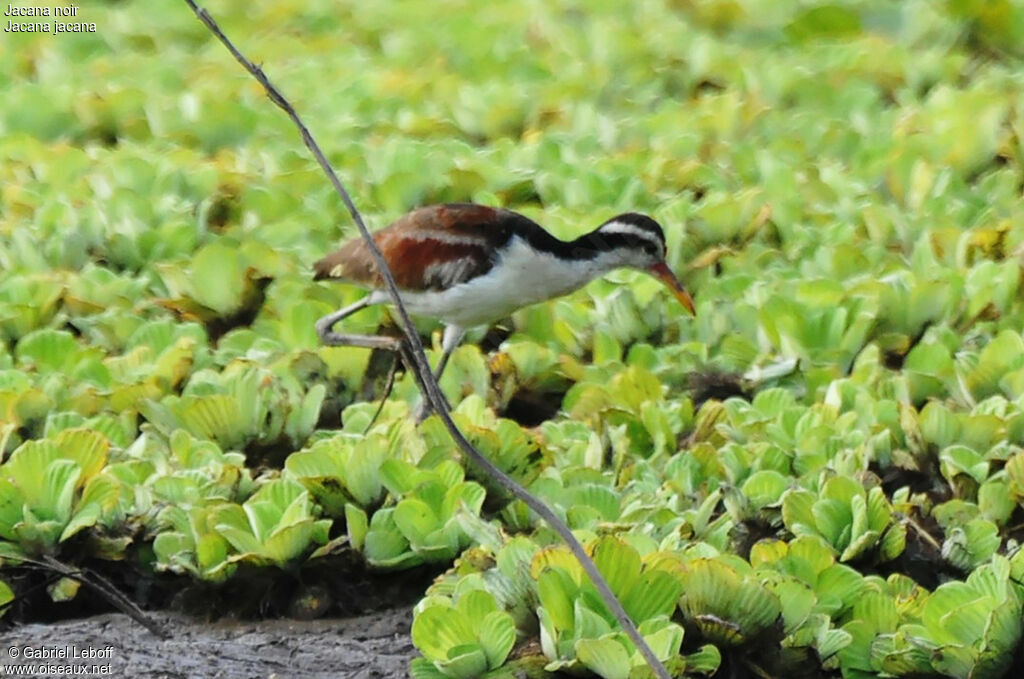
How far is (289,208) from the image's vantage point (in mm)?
5059

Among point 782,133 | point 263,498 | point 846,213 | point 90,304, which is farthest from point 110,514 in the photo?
point 782,133

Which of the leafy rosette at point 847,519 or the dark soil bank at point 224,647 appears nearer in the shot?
the dark soil bank at point 224,647

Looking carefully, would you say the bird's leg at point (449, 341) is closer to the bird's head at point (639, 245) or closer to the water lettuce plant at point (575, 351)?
the water lettuce plant at point (575, 351)

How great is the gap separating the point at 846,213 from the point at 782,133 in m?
0.87

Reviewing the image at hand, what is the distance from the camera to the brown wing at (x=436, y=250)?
4301 mm

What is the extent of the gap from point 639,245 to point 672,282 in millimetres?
124

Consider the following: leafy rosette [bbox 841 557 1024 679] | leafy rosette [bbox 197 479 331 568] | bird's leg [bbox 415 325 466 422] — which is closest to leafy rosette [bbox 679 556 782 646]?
leafy rosette [bbox 841 557 1024 679]

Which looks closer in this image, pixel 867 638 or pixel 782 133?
pixel 867 638

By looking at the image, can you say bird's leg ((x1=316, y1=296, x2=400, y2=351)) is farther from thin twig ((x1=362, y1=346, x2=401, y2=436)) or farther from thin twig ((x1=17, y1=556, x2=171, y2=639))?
thin twig ((x1=17, y1=556, x2=171, y2=639))

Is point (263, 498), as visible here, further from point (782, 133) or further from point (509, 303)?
point (782, 133)

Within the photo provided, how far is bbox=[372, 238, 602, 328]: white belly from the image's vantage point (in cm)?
425

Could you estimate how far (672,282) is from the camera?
4.40 meters
